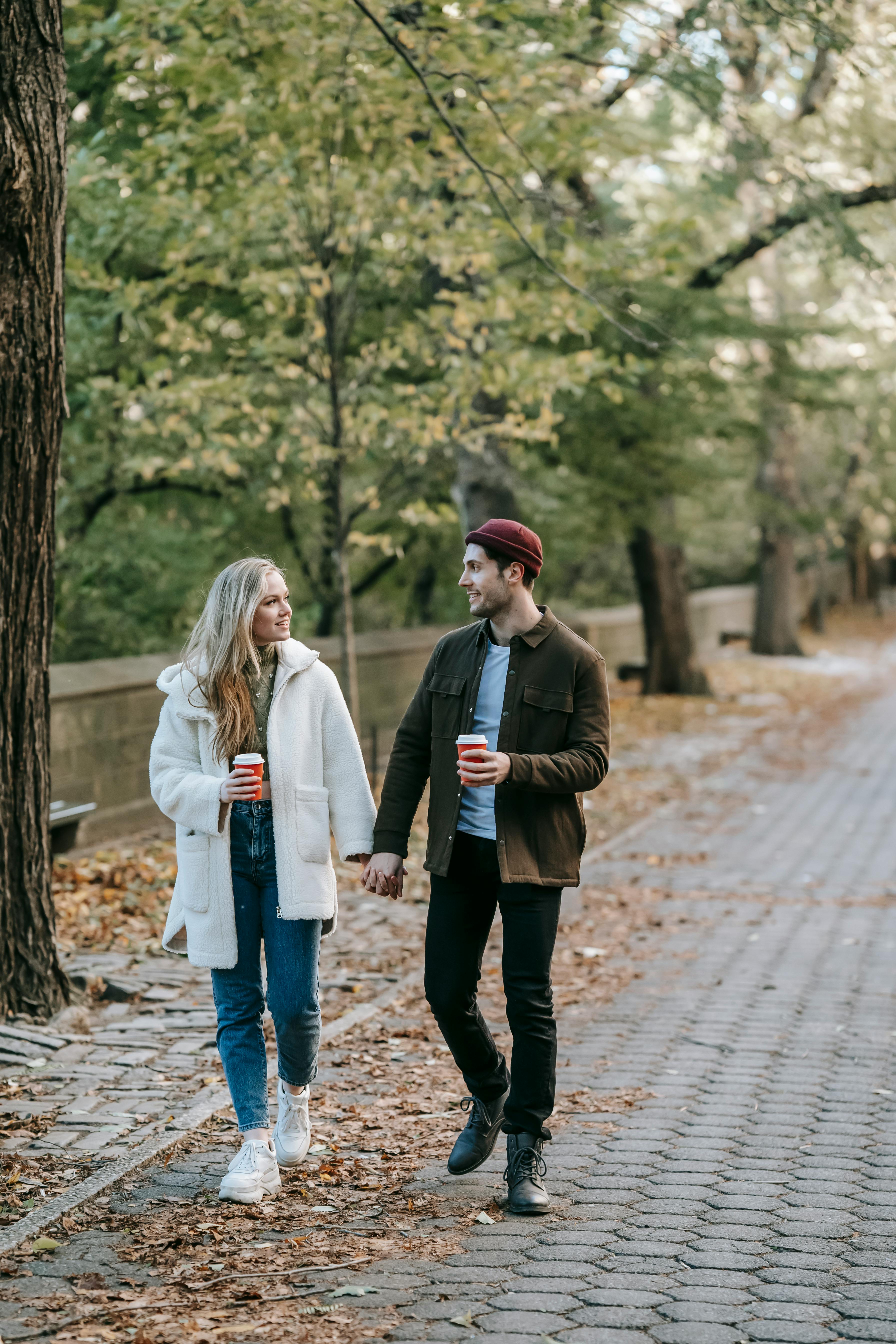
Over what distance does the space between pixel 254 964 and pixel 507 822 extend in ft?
3.00

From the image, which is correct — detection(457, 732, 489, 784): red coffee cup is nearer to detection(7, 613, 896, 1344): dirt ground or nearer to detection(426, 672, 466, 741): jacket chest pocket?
detection(426, 672, 466, 741): jacket chest pocket

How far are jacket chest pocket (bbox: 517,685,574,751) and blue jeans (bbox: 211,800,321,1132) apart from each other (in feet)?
2.67

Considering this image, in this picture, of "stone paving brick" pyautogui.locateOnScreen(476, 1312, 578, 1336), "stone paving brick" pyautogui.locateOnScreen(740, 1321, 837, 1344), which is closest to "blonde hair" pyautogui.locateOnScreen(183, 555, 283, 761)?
"stone paving brick" pyautogui.locateOnScreen(476, 1312, 578, 1336)

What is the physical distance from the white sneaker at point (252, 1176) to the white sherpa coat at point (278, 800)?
574mm

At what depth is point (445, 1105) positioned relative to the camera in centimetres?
538

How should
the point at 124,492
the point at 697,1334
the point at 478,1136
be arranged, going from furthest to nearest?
the point at 124,492
the point at 478,1136
the point at 697,1334

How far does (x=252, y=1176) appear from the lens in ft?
14.2

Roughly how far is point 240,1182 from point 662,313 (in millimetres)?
12591

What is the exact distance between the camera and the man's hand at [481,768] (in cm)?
401

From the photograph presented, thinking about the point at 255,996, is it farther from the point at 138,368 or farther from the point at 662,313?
the point at 662,313

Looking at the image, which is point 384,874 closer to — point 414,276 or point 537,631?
point 537,631

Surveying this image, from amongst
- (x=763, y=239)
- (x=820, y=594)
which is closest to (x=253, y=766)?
(x=763, y=239)

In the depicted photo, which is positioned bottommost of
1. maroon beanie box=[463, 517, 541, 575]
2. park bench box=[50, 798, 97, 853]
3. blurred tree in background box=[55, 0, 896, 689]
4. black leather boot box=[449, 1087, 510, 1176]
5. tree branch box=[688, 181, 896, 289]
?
black leather boot box=[449, 1087, 510, 1176]

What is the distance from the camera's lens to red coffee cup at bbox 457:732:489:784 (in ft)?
13.1
